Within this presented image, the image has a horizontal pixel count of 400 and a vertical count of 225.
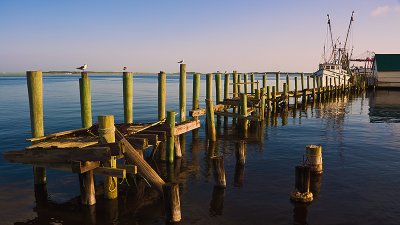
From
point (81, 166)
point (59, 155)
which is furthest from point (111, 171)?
point (59, 155)

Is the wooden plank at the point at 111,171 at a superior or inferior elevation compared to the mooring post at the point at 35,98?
inferior

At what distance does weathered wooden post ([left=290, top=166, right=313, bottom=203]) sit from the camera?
996 cm

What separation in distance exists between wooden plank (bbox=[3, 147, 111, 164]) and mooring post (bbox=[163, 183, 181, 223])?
1.62 metres

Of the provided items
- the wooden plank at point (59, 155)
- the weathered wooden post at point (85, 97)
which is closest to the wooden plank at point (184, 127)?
the weathered wooden post at point (85, 97)

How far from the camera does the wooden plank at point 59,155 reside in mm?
8273

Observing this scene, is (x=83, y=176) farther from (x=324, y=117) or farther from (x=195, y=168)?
(x=324, y=117)

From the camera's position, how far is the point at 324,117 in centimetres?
2839

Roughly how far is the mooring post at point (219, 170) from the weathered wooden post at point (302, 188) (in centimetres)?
219

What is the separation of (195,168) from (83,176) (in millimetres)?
5435

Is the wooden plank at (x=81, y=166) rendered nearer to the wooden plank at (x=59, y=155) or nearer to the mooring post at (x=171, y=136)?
the wooden plank at (x=59, y=155)

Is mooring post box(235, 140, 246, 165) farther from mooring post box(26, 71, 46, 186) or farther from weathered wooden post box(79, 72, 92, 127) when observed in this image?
mooring post box(26, 71, 46, 186)

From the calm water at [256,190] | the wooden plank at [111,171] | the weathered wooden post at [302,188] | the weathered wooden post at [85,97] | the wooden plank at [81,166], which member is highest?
the weathered wooden post at [85,97]

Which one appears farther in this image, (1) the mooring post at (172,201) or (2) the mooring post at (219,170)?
(2) the mooring post at (219,170)

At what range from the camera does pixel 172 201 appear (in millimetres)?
8352
